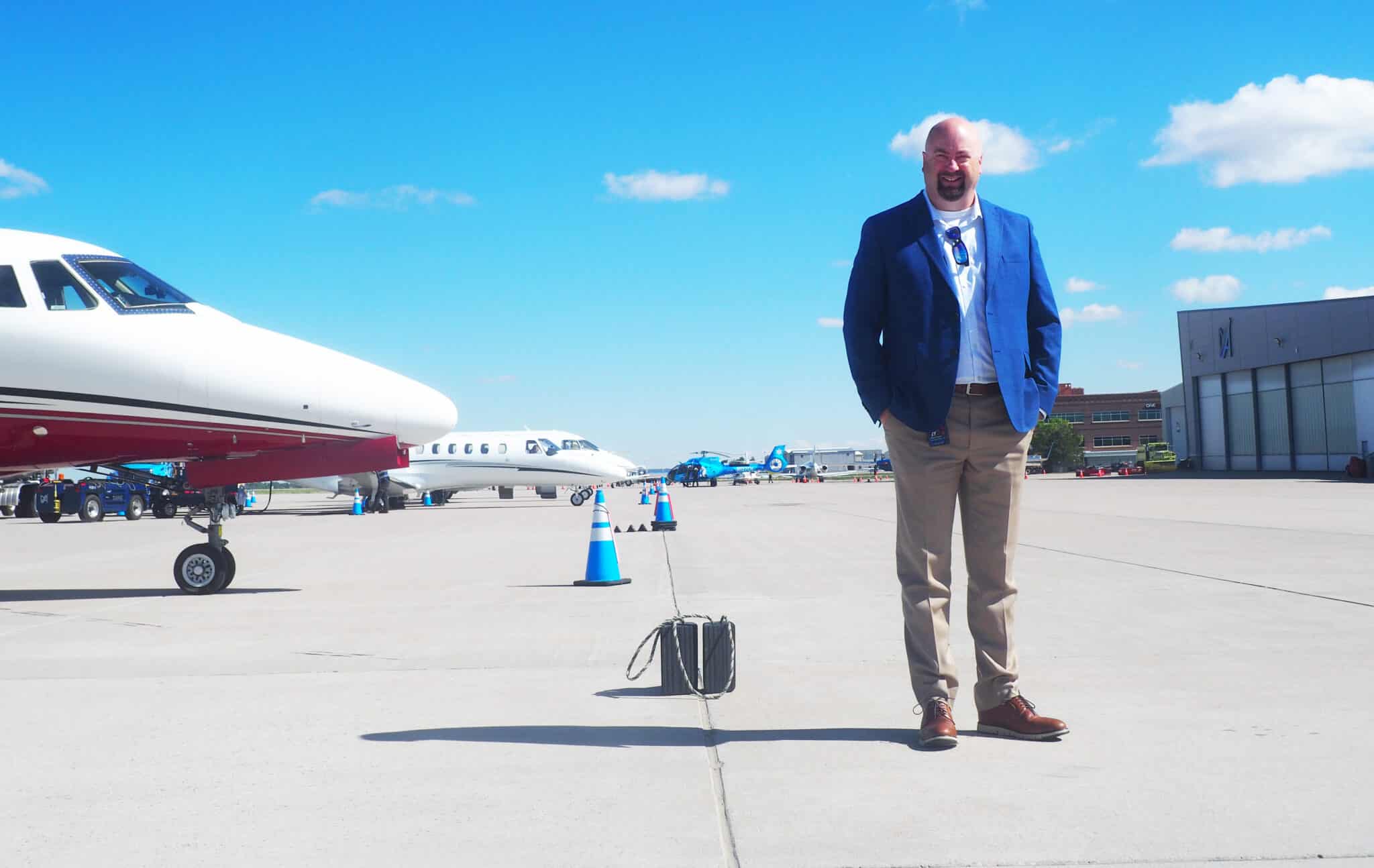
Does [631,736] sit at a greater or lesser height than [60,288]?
lesser

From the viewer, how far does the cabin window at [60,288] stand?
8.86 meters

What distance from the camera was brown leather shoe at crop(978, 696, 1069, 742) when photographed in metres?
3.91

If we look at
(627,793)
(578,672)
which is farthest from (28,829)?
(578,672)

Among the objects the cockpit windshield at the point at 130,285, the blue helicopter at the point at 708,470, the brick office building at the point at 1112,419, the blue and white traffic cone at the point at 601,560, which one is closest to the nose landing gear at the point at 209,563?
the cockpit windshield at the point at 130,285

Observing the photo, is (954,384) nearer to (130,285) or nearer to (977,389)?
(977,389)

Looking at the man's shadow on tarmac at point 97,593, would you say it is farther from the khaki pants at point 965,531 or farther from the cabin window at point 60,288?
the khaki pants at point 965,531

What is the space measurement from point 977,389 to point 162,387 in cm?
715

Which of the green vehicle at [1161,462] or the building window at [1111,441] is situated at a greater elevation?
the building window at [1111,441]

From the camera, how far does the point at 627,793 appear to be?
3.39m

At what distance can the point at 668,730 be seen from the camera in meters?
4.23

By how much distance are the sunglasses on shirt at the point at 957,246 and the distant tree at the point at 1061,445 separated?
3817 inches

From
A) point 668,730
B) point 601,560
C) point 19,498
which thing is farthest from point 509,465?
point 668,730

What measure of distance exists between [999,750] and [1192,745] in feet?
2.11

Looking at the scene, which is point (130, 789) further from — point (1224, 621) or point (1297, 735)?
point (1224, 621)
